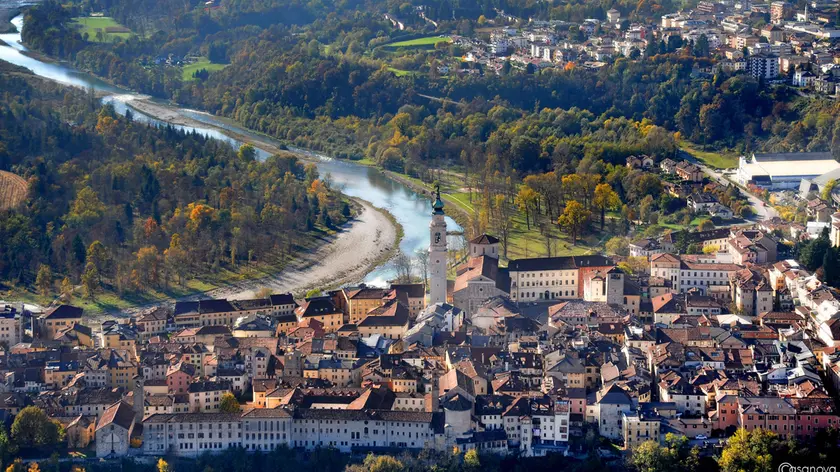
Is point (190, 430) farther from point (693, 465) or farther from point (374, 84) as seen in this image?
point (374, 84)

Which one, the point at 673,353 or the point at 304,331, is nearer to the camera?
the point at 673,353

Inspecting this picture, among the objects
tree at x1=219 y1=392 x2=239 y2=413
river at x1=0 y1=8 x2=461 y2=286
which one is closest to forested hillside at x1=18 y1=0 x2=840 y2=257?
river at x1=0 y1=8 x2=461 y2=286

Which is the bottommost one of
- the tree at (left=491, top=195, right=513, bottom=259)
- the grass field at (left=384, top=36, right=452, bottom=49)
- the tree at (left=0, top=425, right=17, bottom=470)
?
the grass field at (left=384, top=36, right=452, bottom=49)

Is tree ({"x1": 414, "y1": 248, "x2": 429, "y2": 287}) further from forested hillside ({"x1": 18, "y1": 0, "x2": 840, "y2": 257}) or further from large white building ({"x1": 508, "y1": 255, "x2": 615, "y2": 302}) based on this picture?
large white building ({"x1": 508, "y1": 255, "x2": 615, "y2": 302})

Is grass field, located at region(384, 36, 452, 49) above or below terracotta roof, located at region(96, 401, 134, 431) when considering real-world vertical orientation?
below

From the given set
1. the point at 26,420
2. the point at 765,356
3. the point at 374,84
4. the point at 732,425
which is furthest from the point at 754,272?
the point at 374,84
